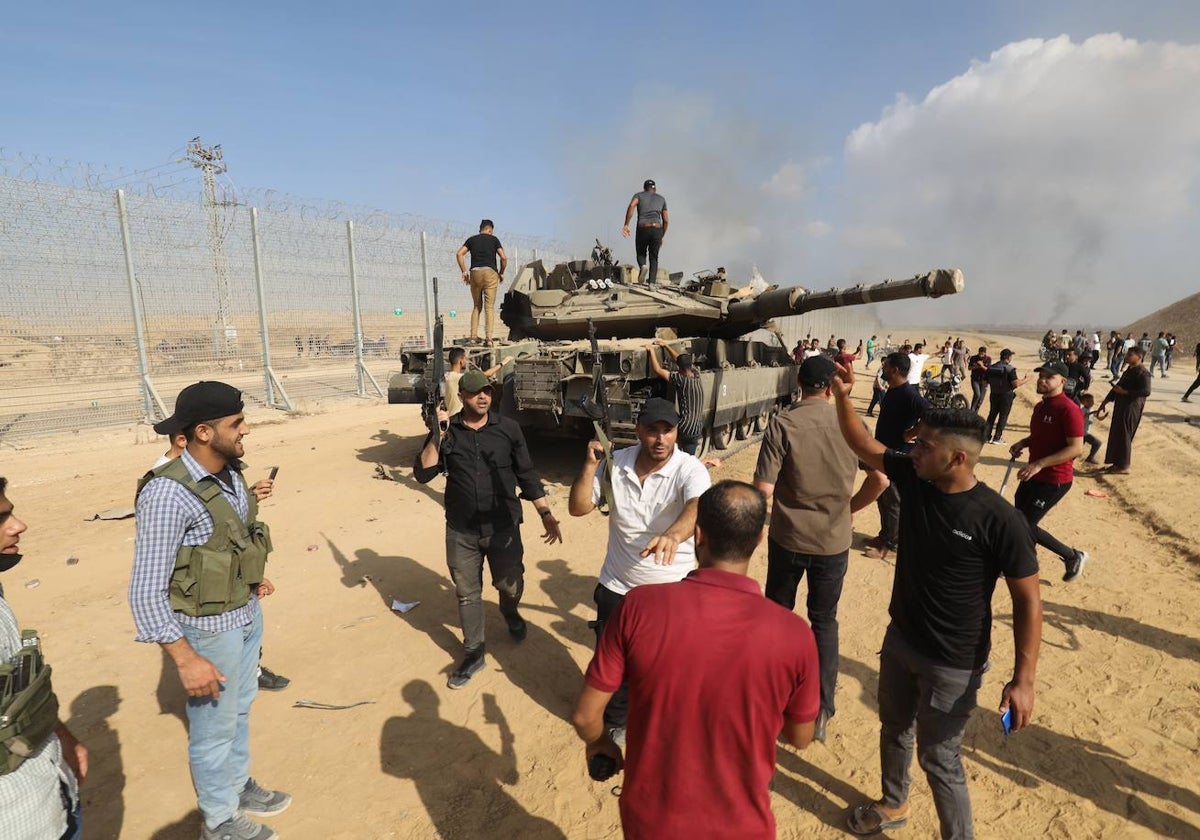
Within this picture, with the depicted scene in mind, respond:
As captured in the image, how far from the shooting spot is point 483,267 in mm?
9266

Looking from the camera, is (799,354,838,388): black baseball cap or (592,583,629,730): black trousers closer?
(592,583,629,730): black trousers

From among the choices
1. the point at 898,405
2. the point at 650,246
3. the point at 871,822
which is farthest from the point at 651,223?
the point at 871,822

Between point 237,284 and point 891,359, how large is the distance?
46.3ft

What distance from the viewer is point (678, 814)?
4.83 ft

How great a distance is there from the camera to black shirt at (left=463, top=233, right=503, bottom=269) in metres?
9.17

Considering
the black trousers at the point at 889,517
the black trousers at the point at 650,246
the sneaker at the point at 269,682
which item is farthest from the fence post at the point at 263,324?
the black trousers at the point at 889,517

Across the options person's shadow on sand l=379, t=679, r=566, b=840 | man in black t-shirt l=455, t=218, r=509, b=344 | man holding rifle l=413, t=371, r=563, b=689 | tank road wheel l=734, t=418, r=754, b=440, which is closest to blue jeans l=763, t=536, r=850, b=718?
man holding rifle l=413, t=371, r=563, b=689

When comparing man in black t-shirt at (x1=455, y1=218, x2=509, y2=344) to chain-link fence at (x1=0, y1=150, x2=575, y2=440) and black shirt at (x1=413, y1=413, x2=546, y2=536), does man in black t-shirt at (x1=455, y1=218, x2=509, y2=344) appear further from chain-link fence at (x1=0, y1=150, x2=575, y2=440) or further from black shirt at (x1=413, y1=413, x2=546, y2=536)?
black shirt at (x1=413, y1=413, x2=546, y2=536)

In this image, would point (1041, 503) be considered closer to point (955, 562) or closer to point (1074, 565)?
point (1074, 565)

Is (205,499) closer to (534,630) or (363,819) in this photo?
(363,819)

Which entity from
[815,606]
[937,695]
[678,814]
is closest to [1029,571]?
[937,695]

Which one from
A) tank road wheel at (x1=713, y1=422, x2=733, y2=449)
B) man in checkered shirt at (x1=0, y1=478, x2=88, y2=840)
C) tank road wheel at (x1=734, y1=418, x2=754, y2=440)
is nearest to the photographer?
man in checkered shirt at (x1=0, y1=478, x2=88, y2=840)

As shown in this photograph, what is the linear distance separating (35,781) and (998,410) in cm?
1259

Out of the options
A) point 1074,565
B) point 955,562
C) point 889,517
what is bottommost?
point 1074,565
